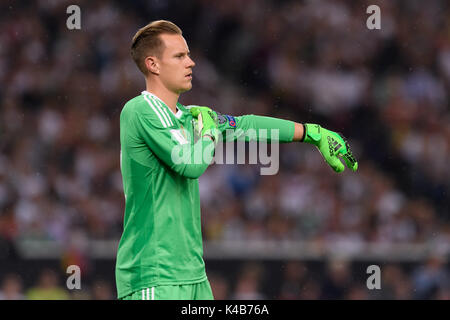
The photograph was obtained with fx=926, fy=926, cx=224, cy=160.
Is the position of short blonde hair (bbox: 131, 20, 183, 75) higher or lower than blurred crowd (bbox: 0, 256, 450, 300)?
higher

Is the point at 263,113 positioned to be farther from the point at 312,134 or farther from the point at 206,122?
the point at 206,122

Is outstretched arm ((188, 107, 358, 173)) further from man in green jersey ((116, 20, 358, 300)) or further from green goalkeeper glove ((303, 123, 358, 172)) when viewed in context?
man in green jersey ((116, 20, 358, 300))

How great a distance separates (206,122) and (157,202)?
47 centimetres

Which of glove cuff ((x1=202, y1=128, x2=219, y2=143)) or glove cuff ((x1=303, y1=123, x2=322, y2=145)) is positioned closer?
glove cuff ((x1=202, y1=128, x2=219, y2=143))

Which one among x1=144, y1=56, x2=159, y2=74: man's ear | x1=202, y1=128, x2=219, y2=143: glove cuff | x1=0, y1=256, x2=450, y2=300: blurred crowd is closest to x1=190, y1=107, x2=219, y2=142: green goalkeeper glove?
x1=202, y1=128, x2=219, y2=143: glove cuff

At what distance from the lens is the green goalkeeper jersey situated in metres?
4.54

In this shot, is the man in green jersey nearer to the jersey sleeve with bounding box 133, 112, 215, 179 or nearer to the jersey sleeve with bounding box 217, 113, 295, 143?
the jersey sleeve with bounding box 133, 112, 215, 179

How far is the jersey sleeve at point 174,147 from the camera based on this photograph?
445cm

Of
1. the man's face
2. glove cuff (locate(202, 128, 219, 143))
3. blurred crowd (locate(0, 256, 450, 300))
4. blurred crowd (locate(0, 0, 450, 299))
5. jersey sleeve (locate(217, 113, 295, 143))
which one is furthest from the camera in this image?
blurred crowd (locate(0, 0, 450, 299))

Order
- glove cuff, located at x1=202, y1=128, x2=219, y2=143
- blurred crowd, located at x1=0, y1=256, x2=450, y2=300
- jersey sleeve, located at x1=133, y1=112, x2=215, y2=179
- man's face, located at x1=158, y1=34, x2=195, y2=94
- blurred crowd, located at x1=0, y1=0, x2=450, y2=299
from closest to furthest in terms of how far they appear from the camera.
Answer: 1. jersey sleeve, located at x1=133, y1=112, x2=215, y2=179
2. glove cuff, located at x1=202, y1=128, x2=219, y2=143
3. man's face, located at x1=158, y1=34, x2=195, y2=94
4. blurred crowd, located at x1=0, y1=256, x2=450, y2=300
5. blurred crowd, located at x1=0, y1=0, x2=450, y2=299

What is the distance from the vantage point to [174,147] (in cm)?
450

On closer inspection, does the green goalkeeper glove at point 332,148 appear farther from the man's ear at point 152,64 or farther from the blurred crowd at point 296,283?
the blurred crowd at point 296,283

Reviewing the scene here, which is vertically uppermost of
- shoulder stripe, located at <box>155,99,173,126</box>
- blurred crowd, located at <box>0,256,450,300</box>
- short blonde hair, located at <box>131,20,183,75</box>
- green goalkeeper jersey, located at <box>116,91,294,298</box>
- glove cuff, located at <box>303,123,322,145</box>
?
short blonde hair, located at <box>131,20,183,75</box>

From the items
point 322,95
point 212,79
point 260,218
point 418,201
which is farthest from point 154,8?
point 418,201
